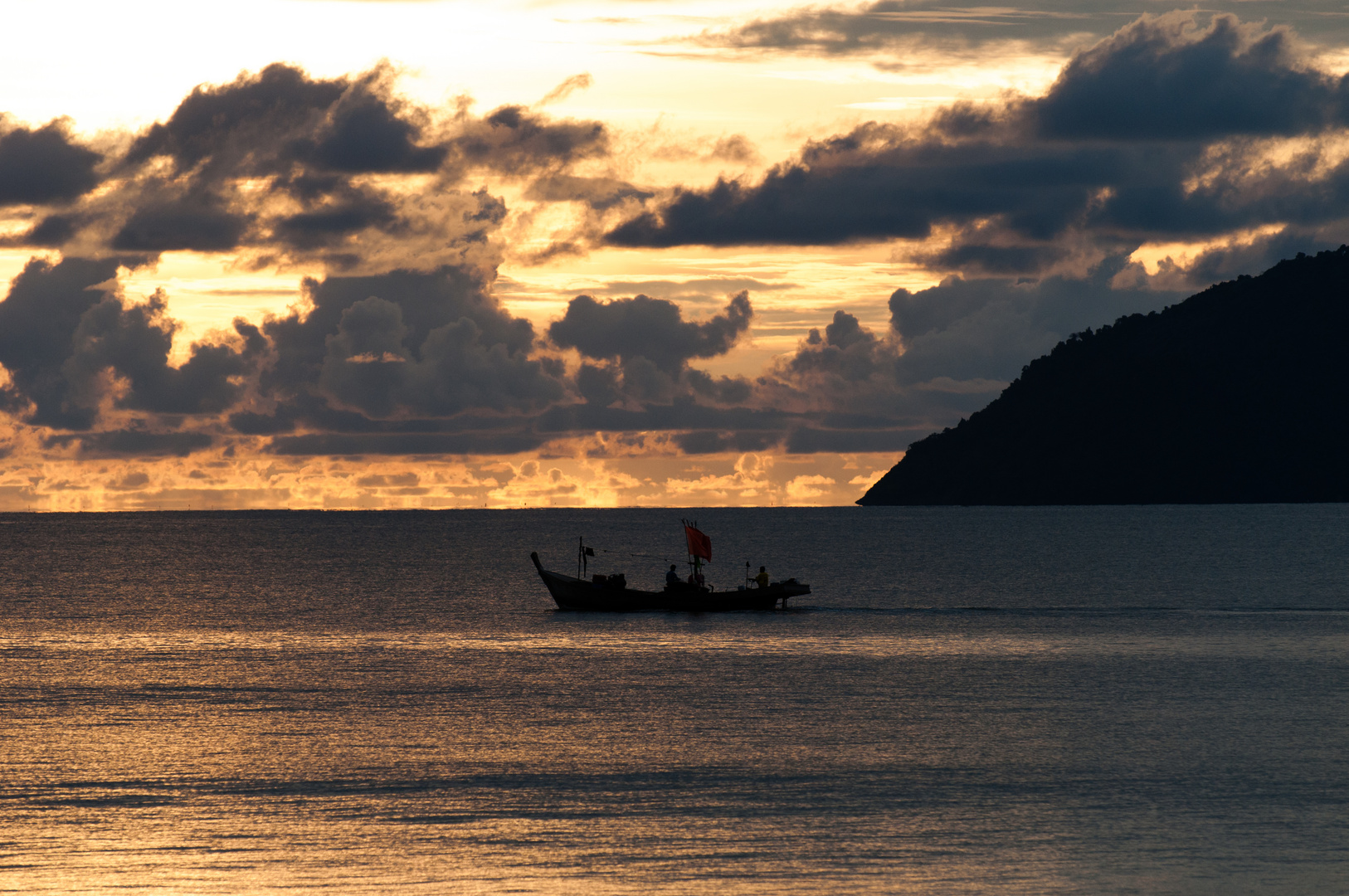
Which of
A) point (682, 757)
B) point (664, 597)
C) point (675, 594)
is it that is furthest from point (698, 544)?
point (682, 757)

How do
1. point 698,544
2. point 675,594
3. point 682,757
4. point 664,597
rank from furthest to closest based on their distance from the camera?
point 664,597
point 675,594
point 698,544
point 682,757

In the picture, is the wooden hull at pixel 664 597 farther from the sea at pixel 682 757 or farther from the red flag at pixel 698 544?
the sea at pixel 682 757

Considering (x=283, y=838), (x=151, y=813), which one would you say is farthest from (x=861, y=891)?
(x=151, y=813)

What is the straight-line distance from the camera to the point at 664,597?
348ft

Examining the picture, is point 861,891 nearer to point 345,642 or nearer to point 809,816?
point 809,816

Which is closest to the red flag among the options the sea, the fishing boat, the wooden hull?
the fishing boat

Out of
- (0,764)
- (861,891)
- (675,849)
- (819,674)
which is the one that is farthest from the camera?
(819,674)

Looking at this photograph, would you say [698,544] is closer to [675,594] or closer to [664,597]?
[675,594]

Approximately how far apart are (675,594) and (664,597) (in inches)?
54.0

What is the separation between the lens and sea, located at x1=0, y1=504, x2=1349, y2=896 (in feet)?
113

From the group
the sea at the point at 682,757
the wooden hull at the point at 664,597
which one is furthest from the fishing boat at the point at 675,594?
the sea at the point at 682,757

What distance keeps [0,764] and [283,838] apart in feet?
53.7

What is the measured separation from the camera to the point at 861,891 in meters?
32.4

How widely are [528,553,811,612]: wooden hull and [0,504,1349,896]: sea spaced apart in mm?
5113
